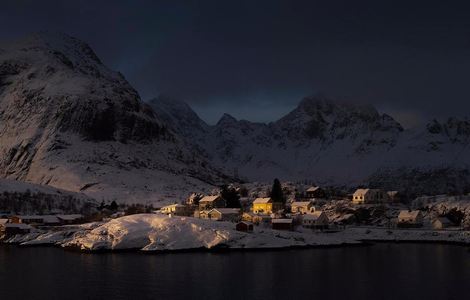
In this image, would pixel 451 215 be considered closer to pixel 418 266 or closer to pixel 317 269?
pixel 418 266

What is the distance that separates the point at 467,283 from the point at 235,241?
4748 centimetres

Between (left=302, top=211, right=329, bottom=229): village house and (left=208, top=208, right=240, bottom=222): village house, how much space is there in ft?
52.4

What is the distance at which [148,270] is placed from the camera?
82750 mm

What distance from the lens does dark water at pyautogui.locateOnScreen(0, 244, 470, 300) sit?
6619 centimetres

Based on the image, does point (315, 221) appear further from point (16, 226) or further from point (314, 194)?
point (16, 226)

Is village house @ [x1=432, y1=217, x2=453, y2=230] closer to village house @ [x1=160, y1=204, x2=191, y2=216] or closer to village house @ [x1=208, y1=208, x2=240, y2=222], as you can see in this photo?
village house @ [x1=208, y1=208, x2=240, y2=222]

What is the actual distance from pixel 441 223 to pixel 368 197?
32.1 meters

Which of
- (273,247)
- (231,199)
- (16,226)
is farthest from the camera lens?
(231,199)

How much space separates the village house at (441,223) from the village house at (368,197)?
92.8ft

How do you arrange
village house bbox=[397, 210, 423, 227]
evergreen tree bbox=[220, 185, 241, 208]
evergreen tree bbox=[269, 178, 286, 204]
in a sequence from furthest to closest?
evergreen tree bbox=[269, 178, 286, 204], evergreen tree bbox=[220, 185, 241, 208], village house bbox=[397, 210, 423, 227]

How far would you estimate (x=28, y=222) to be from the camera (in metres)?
162

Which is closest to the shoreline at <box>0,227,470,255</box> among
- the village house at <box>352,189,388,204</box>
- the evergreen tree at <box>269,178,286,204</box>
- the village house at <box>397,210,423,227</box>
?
the village house at <box>397,210,423,227</box>

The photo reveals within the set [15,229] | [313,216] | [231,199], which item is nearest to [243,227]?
[313,216]

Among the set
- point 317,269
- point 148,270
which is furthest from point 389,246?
point 148,270
